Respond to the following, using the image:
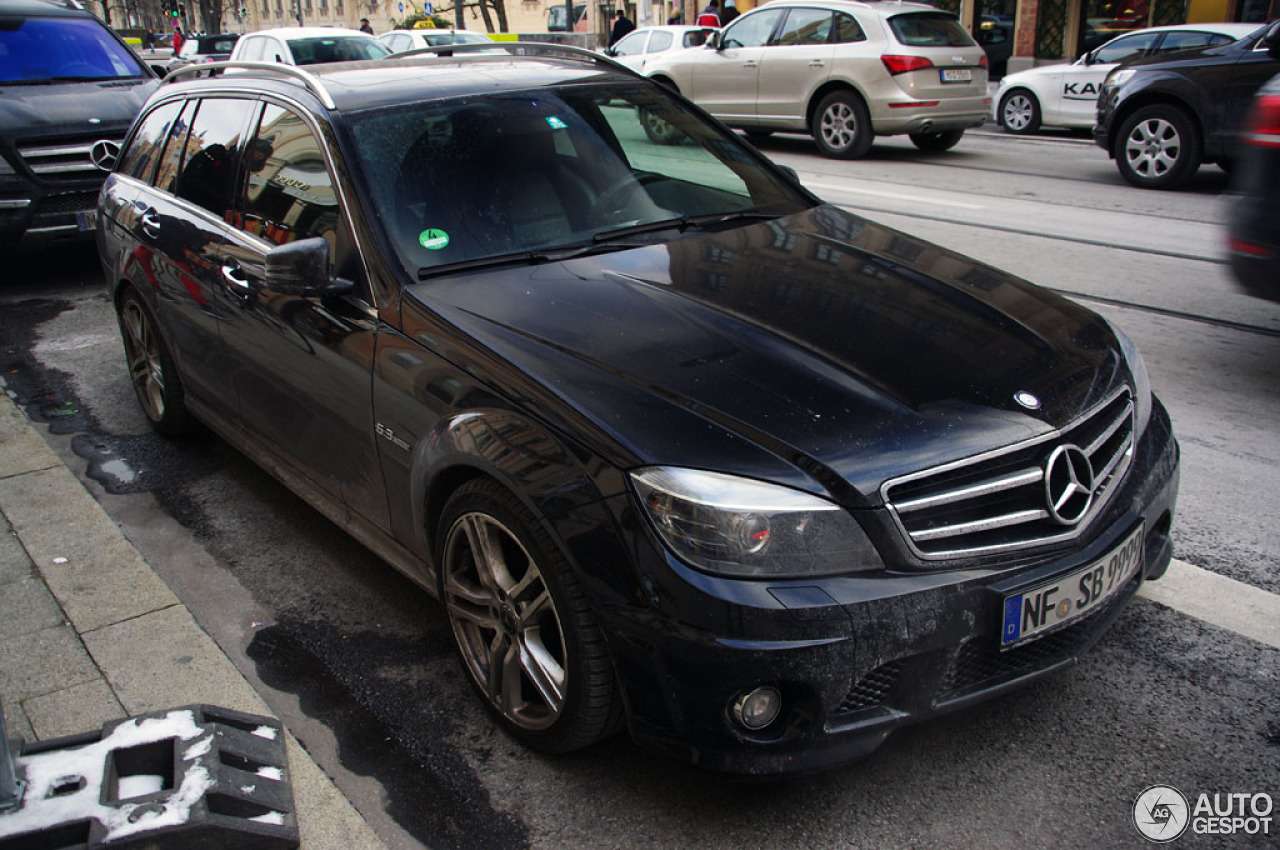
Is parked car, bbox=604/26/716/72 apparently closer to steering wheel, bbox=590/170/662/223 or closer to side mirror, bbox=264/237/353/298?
steering wheel, bbox=590/170/662/223

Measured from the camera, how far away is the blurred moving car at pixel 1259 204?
16.7ft

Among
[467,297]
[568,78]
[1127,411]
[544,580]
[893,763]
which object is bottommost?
[893,763]

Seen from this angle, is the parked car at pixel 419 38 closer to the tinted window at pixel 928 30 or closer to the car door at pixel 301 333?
the tinted window at pixel 928 30

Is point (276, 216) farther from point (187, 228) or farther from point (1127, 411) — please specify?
point (1127, 411)

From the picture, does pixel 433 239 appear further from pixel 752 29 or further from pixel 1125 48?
pixel 1125 48

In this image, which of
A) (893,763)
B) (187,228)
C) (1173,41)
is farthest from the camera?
(1173,41)

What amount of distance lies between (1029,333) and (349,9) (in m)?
88.1

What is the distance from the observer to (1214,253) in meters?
8.29

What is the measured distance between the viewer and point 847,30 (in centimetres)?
1433

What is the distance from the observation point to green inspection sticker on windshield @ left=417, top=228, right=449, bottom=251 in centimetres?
337

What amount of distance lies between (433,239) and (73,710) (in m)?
1.66

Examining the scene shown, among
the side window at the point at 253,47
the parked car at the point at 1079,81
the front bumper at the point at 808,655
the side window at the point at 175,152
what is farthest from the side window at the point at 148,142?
the side window at the point at 253,47

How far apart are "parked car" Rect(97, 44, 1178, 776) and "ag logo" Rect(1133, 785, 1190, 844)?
39 cm

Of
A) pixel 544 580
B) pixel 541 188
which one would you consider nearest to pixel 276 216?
pixel 541 188
